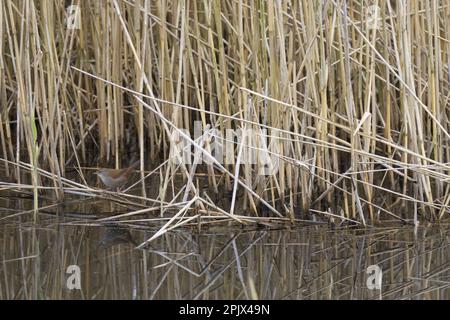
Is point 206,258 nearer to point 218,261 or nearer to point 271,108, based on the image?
point 218,261

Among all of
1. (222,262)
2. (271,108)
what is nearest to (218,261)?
(222,262)

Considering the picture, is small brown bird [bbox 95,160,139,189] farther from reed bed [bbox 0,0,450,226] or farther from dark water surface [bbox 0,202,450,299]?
dark water surface [bbox 0,202,450,299]

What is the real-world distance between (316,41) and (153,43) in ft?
3.42

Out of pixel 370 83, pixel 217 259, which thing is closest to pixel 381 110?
pixel 370 83

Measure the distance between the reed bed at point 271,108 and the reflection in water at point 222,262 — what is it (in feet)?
0.34

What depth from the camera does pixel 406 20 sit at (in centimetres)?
339

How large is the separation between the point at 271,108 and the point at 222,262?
677 mm

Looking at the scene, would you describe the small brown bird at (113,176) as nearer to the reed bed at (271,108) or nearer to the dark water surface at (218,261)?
the reed bed at (271,108)

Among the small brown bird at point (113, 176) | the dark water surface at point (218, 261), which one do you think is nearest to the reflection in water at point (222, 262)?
the dark water surface at point (218, 261)

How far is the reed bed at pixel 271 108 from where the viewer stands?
11.1ft

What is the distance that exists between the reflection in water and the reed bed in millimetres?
102

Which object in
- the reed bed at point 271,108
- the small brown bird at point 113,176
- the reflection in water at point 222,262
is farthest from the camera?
the small brown bird at point 113,176

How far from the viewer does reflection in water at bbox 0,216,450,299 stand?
2844mm
